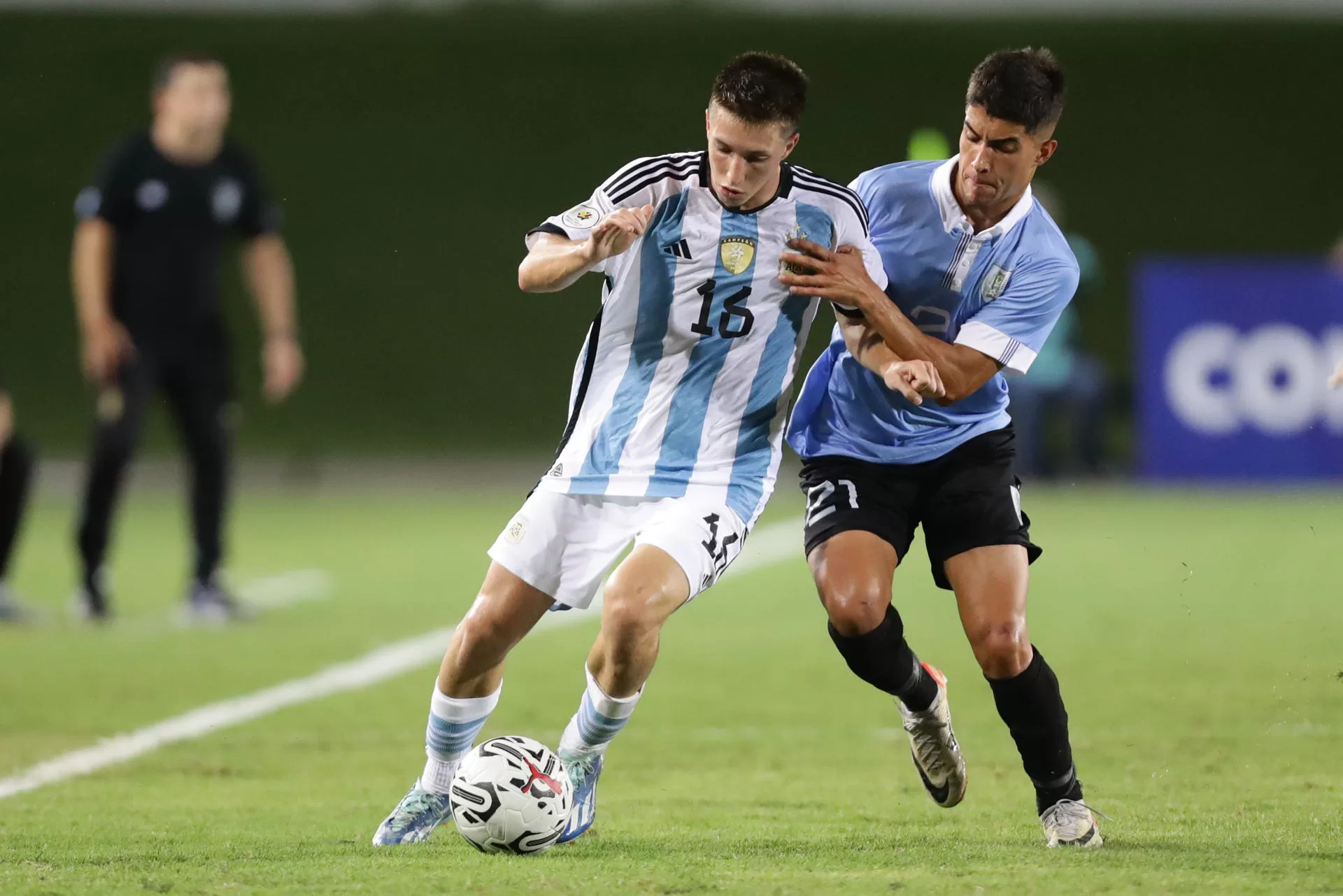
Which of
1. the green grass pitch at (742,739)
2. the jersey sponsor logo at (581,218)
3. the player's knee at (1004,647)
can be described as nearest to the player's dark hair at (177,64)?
the green grass pitch at (742,739)

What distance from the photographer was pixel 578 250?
4.30 metres

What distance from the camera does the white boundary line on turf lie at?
19.1 ft

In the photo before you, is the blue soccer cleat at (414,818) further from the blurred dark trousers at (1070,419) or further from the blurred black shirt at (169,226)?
the blurred dark trousers at (1070,419)

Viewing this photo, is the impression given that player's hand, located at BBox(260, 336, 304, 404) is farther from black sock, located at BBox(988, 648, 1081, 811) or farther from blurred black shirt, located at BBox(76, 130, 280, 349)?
black sock, located at BBox(988, 648, 1081, 811)

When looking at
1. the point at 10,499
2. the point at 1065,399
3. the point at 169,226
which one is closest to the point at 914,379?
the point at 169,226

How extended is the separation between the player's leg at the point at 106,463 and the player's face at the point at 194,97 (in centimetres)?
113

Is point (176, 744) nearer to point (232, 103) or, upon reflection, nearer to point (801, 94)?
point (801, 94)

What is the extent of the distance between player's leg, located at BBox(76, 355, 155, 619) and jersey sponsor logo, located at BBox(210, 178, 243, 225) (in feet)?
2.58

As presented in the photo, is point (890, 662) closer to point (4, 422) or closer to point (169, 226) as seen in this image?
point (169, 226)

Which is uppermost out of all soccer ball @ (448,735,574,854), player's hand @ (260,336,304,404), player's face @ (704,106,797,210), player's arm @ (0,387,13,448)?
player's face @ (704,106,797,210)

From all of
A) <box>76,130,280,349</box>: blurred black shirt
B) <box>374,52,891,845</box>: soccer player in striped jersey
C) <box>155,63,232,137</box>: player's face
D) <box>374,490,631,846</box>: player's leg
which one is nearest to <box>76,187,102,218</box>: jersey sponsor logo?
<box>76,130,280,349</box>: blurred black shirt

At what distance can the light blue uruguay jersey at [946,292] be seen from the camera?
481 centimetres

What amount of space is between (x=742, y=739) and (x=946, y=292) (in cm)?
203

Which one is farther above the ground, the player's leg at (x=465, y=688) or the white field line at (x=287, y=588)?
the player's leg at (x=465, y=688)
